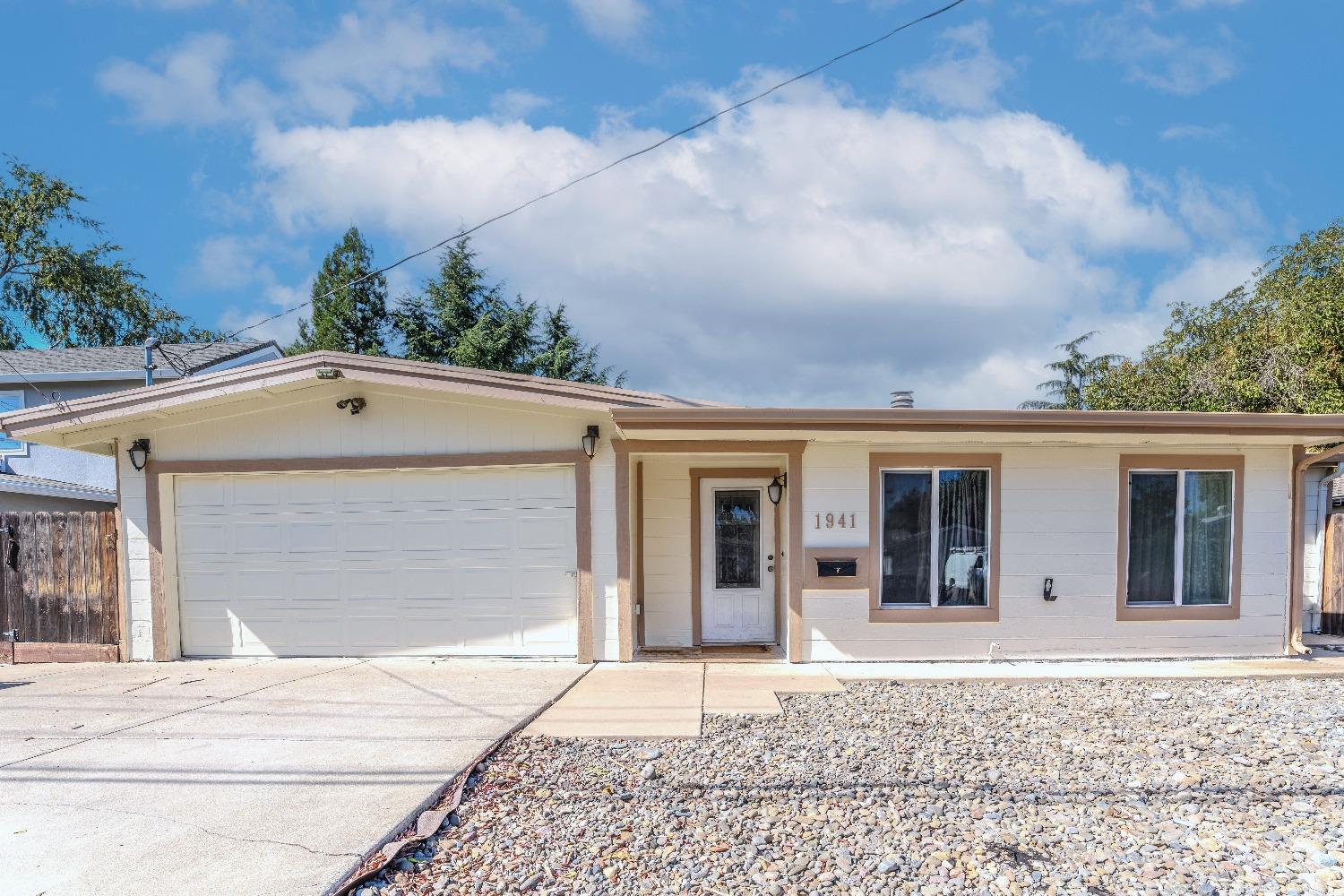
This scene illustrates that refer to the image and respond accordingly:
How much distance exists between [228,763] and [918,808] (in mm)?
4041

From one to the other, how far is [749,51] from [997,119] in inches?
161

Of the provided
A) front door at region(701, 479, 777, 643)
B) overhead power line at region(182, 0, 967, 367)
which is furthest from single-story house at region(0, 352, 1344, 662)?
overhead power line at region(182, 0, 967, 367)

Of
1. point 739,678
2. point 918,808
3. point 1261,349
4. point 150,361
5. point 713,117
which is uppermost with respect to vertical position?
point 713,117

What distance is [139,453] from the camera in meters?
7.95

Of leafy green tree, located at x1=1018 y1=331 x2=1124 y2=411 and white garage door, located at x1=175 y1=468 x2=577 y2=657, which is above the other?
leafy green tree, located at x1=1018 y1=331 x2=1124 y2=411

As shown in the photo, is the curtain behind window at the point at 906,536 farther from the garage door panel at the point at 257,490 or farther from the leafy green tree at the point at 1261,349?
the leafy green tree at the point at 1261,349

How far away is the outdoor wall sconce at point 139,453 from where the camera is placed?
7945mm

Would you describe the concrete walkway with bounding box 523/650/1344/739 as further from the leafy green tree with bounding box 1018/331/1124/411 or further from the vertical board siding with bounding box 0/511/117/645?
the leafy green tree with bounding box 1018/331/1124/411

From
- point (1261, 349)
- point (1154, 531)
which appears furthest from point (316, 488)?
point (1261, 349)

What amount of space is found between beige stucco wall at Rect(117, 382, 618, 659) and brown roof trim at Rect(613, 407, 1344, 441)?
3.42ft

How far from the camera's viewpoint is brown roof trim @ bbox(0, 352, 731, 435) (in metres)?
7.15

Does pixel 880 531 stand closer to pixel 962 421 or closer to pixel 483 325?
pixel 962 421

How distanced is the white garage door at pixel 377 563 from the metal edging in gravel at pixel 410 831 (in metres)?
3.14

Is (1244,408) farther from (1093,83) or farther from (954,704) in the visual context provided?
(954,704)
